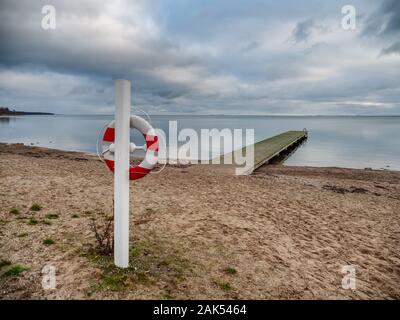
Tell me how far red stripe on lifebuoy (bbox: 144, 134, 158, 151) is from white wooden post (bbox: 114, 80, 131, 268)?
218 mm

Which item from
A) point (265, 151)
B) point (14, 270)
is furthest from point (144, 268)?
point (265, 151)

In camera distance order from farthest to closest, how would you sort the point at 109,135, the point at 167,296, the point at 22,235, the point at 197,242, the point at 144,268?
the point at 197,242
the point at 22,235
the point at 144,268
the point at 109,135
the point at 167,296

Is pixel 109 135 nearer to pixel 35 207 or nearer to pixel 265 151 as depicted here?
pixel 35 207

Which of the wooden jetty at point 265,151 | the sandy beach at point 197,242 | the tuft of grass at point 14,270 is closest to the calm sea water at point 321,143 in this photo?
the wooden jetty at point 265,151

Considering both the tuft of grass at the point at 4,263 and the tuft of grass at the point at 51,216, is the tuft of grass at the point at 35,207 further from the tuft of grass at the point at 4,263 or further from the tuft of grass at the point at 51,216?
the tuft of grass at the point at 4,263

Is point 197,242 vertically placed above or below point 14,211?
below

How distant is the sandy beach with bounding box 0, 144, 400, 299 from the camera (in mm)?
3221

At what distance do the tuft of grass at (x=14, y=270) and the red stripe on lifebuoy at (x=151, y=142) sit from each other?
6.80 feet

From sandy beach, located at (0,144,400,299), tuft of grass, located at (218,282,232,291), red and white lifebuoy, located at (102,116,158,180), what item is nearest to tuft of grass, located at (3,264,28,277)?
sandy beach, located at (0,144,400,299)

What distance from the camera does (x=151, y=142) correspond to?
10.9ft

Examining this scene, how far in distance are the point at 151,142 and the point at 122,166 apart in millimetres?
438

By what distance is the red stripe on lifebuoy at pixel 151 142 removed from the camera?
10.8 ft
